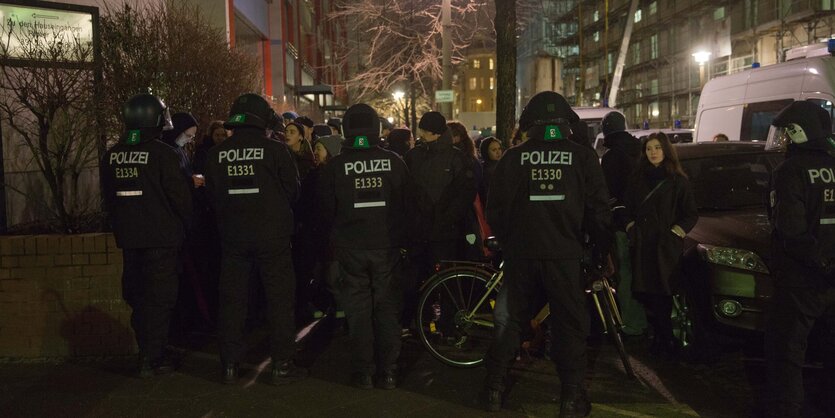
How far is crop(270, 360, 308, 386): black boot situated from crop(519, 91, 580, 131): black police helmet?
2403 millimetres

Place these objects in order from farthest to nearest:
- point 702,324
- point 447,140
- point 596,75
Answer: point 596,75, point 447,140, point 702,324

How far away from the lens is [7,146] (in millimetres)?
6977

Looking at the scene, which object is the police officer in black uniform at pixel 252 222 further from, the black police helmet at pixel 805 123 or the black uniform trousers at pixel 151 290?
the black police helmet at pixel 805 123

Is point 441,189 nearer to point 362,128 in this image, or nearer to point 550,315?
point 362,128

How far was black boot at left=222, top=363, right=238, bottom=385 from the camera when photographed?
5219 mm

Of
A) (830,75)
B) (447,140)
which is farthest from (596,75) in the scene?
(447,140)

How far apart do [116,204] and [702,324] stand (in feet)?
14.6

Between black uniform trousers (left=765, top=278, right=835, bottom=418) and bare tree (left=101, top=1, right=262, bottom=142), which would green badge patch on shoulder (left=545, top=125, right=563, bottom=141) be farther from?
bare tree (left=101, top=1, right=262, bottom=142)

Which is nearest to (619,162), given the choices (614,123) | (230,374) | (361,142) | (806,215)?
(614,123)

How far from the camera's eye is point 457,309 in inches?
227

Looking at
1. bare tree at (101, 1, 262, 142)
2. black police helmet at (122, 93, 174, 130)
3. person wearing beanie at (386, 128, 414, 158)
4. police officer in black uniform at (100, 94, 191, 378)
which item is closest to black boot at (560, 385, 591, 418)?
police officer in black uniform at (100, 94, 191, 378)

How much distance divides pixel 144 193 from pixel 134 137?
42cm

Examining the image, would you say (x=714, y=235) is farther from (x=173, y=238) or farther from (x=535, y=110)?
(x=173, y=238)

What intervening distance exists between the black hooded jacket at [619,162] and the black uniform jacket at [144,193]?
12.3 ft
